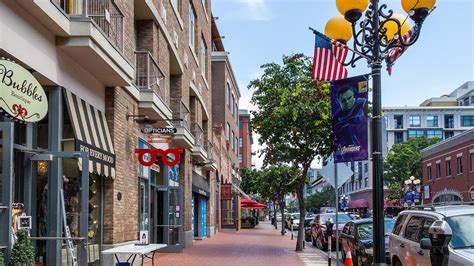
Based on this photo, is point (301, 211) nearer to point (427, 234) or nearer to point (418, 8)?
point (427, 234)

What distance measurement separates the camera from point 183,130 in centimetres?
2108

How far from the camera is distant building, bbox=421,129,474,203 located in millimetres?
46997

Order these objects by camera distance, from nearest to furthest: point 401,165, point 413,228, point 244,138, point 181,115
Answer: point 413,228 < point 181,115 < point 401,165 < point 244,138

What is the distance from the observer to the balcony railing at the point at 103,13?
10977mm

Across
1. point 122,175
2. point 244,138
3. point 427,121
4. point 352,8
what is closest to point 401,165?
point 244,138

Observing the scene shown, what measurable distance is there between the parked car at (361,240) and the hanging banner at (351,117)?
5.09m

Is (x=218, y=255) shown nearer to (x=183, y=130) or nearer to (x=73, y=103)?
(x=183, y=130)

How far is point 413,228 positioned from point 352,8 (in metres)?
4.20

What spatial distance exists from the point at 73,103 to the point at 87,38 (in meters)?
1.40

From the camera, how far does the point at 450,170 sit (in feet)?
169

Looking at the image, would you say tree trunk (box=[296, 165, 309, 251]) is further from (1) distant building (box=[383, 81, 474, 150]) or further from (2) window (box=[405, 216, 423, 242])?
(1) distant building (box=[383, 81, 474, 150])

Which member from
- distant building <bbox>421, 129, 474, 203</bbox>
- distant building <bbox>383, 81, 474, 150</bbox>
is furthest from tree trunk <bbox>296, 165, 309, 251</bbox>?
distant building <bbox>383, 81, 474, 150</bbox>

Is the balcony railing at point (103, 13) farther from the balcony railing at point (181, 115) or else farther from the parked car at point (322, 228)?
the parked car at point (322, 228)

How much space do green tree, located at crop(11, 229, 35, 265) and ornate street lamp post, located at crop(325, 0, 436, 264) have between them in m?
5.12
